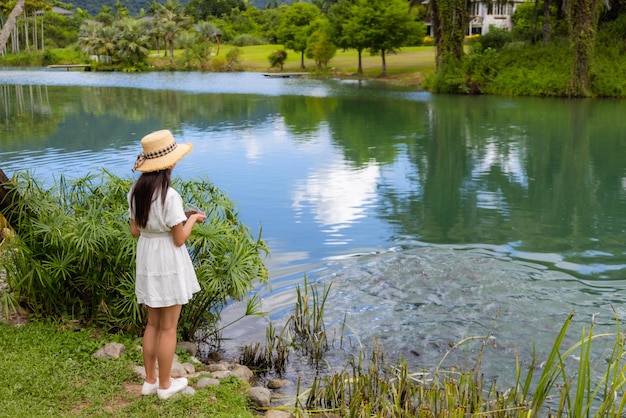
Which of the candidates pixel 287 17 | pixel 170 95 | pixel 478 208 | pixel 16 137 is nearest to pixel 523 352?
pixel 478 208

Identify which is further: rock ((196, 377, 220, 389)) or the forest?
the forest

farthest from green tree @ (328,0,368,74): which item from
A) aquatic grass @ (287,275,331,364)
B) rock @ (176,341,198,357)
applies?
rock @ (176,341,198,357)

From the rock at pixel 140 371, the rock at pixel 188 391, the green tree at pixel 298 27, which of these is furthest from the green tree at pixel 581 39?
the green tree at pixel 298 27

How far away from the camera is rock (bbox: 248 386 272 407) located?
4902 mm

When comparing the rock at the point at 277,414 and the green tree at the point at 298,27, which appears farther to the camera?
the green tree at the point at 298,27

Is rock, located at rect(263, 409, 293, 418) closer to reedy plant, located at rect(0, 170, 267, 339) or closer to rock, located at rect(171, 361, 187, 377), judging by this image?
rock, located at rect(171, 361, 187, 377)

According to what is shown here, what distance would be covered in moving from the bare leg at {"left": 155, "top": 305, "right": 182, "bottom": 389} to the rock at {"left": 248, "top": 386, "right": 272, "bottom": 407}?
688 millimetres

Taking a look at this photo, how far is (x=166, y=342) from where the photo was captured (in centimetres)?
446

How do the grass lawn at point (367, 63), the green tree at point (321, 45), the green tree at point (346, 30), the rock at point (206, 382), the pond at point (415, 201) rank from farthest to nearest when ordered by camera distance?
the green tree at point (321, 45)
the green tree at point (346, 30)
the grass lawn at point (367, 63)
the pond at point (415, 201)
the rock at point (206, 382)

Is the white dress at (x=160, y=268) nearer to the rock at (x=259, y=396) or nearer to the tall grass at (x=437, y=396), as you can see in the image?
the rock at (x=259, y=396)

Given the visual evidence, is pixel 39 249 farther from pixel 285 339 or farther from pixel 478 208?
pixel 478 208

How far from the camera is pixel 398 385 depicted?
4938 millimetres

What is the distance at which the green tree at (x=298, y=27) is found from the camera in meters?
58.8

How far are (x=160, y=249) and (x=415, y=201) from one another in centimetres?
838
